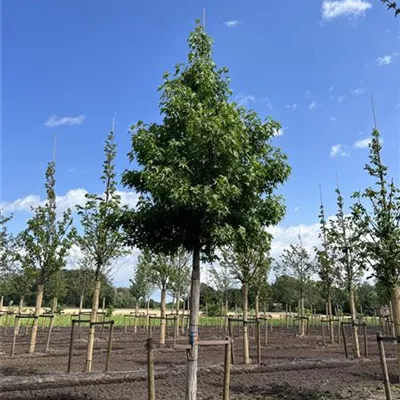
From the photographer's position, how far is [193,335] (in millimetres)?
6371

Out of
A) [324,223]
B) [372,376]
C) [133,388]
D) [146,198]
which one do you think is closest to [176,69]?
[146,198]

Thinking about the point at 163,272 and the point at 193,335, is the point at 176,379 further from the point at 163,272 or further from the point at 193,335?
the point at 163,272

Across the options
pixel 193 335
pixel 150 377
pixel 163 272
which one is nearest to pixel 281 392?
pixel 193 335

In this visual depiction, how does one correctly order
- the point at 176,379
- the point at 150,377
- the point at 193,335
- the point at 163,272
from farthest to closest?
the point at 163,272 < the point at 176,379 < the point at 193,335 < the point at 150,377

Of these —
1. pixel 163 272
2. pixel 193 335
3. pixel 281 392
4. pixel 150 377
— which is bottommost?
pixel 281 392

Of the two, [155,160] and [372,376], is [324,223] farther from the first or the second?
[155,160]

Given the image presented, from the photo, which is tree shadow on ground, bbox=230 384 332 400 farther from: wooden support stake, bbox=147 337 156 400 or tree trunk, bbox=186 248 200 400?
wooden support stake, bbox=147 337 156 400

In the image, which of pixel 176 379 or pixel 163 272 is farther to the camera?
pixel 163 272

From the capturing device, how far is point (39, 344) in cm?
1866

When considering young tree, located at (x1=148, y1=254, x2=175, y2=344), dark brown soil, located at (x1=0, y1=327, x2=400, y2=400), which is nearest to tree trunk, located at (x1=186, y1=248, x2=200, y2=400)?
dark brown soil, located at (x1=0, y1=327, x2=400, y2=400)

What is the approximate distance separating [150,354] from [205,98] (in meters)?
4.28

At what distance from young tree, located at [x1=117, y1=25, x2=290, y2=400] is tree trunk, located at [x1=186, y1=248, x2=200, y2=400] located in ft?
0.05

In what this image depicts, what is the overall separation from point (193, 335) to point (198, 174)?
2.52m

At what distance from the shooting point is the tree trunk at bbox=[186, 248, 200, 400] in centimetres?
615
